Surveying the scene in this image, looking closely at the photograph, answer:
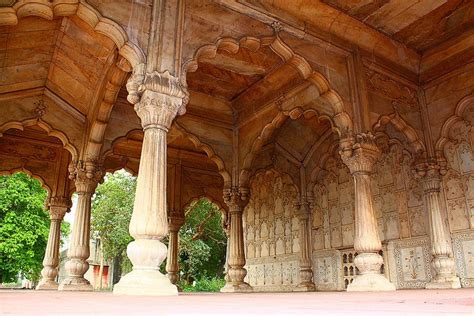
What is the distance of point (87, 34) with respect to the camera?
26.7ft

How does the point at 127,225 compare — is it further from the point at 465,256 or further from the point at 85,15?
the point at 85,15

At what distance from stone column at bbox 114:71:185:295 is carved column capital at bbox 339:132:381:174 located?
3.83 metres

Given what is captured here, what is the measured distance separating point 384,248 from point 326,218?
2173 mm

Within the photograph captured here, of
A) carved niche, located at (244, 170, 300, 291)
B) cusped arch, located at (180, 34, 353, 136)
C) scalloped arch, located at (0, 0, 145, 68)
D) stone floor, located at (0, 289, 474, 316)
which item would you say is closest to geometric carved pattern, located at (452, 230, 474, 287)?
cusped arch, located at (180, 34, 353, 136)

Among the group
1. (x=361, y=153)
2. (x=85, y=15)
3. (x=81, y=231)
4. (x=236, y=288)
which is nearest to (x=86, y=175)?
(x=81, y=231)

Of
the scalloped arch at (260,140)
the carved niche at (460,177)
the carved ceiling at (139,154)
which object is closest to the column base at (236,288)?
the scalloped arch at (260,140)

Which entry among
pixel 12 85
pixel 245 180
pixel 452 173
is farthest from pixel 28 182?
pixel 452 173

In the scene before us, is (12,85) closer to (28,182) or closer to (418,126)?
(418,126)

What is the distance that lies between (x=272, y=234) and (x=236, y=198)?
3.73 metres

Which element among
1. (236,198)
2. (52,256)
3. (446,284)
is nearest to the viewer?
(446,284)

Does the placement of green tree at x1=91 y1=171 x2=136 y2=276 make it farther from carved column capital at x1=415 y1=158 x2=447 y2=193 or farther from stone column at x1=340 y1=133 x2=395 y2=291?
stone column at x1=340 y1=133 x2=395 y2=291

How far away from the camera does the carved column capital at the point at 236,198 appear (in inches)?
435

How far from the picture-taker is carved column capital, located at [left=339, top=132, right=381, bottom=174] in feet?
27.2

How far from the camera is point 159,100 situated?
19.6 ft
